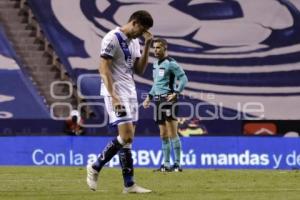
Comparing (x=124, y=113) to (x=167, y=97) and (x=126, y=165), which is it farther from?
(x=167, y=97)

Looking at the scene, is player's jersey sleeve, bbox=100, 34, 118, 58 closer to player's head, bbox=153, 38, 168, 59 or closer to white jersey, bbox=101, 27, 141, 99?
white jersey, bbox=101, 27, 141, 99

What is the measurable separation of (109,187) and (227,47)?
19.6 m

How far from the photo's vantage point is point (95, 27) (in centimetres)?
3128

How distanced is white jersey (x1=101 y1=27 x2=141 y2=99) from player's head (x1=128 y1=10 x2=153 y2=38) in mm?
187

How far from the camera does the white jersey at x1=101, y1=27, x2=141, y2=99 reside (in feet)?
36.1

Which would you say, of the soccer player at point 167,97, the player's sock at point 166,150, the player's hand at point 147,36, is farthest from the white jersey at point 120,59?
the player's sock at point 166,150

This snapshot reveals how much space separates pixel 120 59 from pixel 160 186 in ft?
7.08

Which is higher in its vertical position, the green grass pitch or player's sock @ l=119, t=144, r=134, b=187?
player's sock @ l=119, t=144, r=134, b=187

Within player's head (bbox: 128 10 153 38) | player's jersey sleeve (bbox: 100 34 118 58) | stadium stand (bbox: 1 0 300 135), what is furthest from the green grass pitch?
stadium stand (bbox: 1 0 300 135)

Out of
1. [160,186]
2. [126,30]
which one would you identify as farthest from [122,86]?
[160,186]

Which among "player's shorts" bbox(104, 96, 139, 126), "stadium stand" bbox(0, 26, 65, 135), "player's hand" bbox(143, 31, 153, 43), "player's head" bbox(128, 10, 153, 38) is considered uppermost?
"player's head" bbox(128, 10, 153, 38)

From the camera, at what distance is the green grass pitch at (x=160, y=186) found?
1059 cm

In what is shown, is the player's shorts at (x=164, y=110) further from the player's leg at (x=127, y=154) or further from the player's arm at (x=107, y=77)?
the player's arm at (x=107, y=77)

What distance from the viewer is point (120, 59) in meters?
11.2
